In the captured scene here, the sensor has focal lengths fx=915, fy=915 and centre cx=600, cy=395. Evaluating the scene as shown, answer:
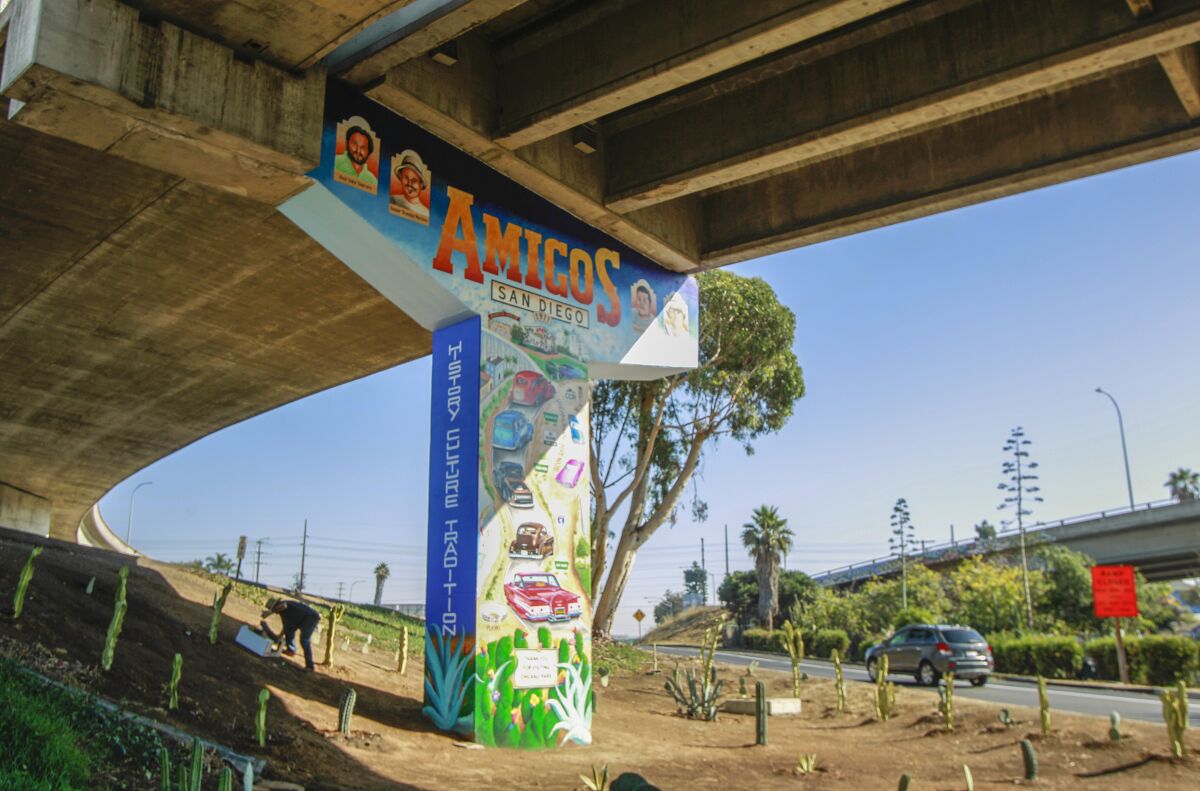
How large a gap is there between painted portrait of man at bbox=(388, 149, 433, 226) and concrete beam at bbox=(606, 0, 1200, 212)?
10.7 ft

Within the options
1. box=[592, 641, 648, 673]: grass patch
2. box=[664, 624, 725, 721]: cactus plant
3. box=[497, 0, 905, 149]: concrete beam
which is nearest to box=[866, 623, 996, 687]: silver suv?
box=[592, 641, 648, 673]: grass patch

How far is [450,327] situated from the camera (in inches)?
495

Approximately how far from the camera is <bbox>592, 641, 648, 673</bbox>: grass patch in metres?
23.0

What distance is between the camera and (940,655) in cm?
2309

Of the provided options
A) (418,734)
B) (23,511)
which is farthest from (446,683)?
(23,511)

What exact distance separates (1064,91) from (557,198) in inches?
283

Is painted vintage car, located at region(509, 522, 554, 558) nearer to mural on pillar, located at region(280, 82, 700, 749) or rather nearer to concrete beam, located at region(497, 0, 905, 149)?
mural on pillar, located at region(280, 82, 700, 749)

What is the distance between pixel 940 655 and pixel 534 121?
17881 mm

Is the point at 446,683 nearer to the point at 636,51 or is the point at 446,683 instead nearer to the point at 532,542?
the point at 532,542

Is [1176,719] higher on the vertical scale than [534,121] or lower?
lower

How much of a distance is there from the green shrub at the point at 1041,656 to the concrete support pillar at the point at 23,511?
3454cm

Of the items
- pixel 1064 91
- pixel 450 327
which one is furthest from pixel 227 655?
pixel 1064 91

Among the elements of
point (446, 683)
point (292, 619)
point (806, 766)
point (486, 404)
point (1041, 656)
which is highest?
point (486, 404)

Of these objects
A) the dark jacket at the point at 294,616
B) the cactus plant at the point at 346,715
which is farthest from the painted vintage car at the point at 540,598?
the dark jacket at the point at 294,616
